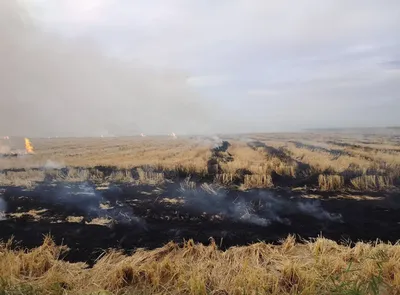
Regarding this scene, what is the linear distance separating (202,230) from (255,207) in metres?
2.23

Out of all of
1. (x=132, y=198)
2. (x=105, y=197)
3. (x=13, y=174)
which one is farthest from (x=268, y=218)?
(x=13, y=174)

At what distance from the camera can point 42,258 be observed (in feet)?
17.0

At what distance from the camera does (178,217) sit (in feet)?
26.6

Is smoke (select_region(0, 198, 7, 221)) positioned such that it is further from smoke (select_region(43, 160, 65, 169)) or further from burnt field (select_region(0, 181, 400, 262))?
smoke (select_region(43, 160, 65, 169))

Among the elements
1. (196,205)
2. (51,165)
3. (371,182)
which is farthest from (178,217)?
(51,165)

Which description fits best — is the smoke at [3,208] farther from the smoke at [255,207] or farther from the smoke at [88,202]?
the smoke at [255,207]

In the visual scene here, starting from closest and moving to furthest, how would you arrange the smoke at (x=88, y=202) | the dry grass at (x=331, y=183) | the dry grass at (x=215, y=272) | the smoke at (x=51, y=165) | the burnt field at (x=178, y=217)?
the dry grass at (x=215, y=272) < the burnt field at (x=178, y=217) < the smoke at (x=88, y=202) < the dry grass at (x=331, y=183) < the smoke at (x=51, y=165)

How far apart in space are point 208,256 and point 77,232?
3.19 m

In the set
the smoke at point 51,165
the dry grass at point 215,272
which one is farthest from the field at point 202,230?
the smoke at point 51,165

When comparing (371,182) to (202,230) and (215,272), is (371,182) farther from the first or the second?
(215,272)

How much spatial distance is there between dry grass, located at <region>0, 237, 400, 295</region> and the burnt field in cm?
86

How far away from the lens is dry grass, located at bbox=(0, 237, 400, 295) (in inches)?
157

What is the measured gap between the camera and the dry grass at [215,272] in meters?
3.98

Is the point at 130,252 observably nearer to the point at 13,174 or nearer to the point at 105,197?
the point at 105,197
